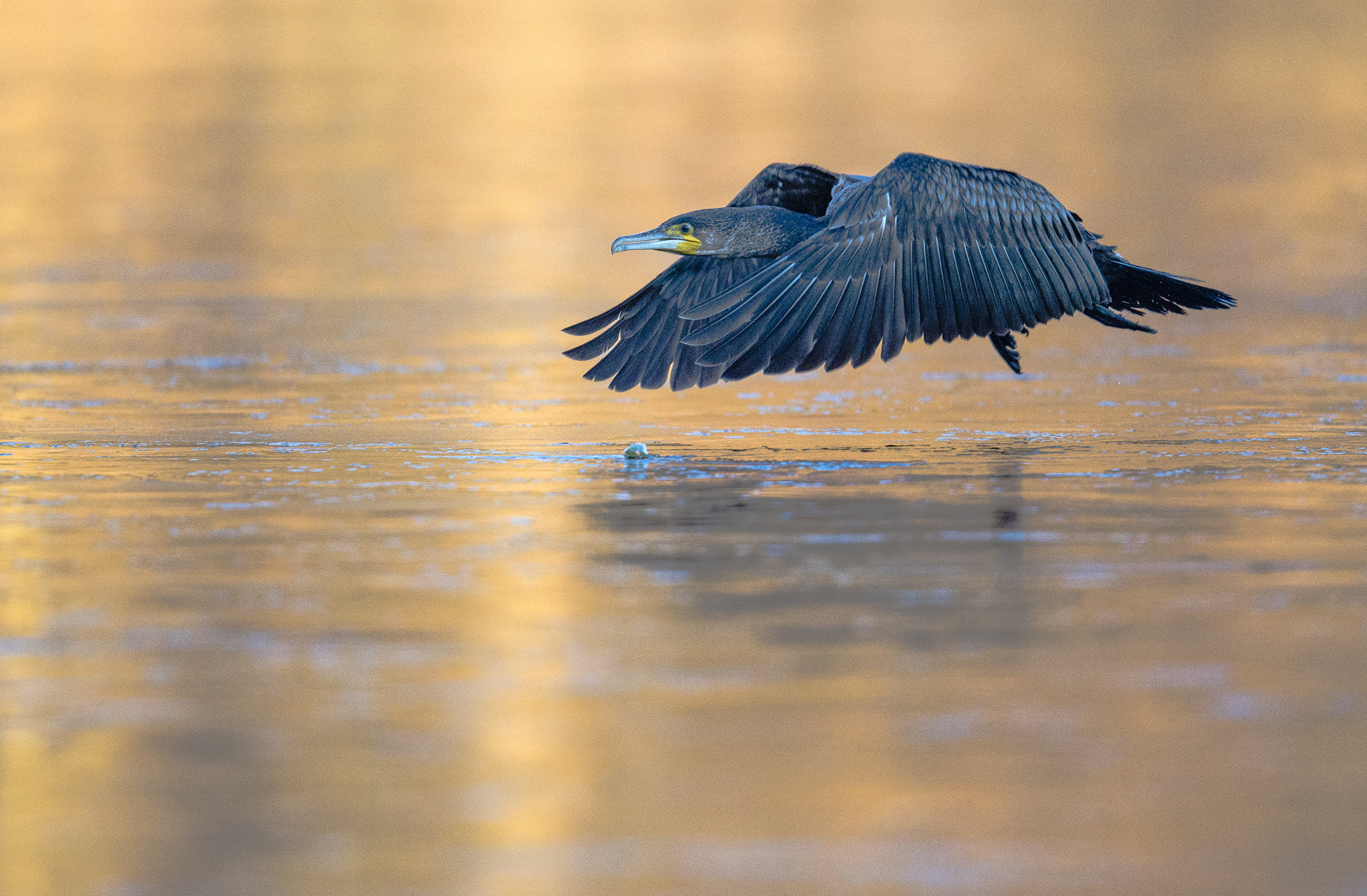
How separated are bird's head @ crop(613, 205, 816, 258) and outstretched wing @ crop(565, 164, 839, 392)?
527mm

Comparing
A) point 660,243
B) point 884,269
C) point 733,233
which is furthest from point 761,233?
point 884,269

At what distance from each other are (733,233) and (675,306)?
0.83m

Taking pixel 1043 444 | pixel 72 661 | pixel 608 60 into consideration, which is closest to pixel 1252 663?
pixel 72 661

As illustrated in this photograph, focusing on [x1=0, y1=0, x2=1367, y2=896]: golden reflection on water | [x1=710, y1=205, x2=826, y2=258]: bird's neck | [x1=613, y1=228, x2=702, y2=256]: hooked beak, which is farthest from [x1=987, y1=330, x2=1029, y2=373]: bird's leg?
[x1=613, y1=228, x2=702, y2=256]: hooked beak

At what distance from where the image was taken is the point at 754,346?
909 cm

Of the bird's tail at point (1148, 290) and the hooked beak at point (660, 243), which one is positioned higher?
the hooked beak at point (660, 243)

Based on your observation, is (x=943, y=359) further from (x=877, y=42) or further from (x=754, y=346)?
(x=877, y=42)

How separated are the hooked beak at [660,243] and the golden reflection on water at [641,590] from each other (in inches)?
35.3

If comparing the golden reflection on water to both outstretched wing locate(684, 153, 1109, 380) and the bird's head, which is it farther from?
the bird's head

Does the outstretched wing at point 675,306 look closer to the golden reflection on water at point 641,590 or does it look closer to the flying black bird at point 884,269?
the flying black bird at point 884,269

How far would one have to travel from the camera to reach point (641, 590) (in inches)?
280

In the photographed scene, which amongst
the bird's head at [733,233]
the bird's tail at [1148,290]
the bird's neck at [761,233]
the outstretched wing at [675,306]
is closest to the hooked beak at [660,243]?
the bird's head at [733,233]

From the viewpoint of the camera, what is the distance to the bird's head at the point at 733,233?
9922mm

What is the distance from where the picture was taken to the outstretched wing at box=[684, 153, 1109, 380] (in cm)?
914
